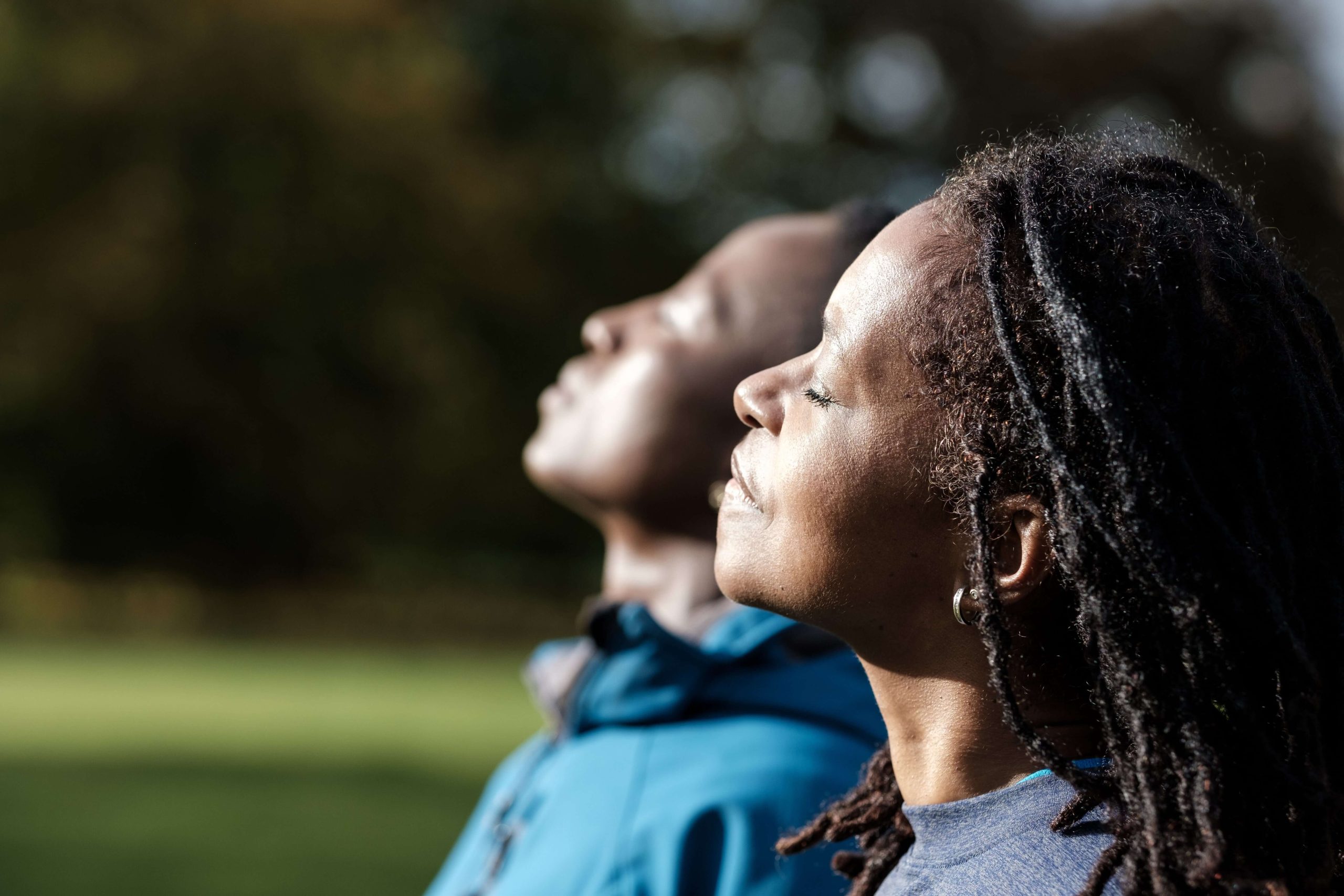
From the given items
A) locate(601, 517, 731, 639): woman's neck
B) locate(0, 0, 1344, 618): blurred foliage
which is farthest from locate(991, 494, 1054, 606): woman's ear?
locate(0, 0, 1344, 618): blurred foliage

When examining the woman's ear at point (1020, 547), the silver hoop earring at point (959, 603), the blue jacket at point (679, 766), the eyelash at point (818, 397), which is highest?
the eyelash at point (818, 397)

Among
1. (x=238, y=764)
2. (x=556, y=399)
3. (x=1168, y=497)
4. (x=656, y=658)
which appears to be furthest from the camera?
(x=238, y=764)

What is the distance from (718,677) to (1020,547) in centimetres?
115

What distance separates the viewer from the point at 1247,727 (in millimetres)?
1383

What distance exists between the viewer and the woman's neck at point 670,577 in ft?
9.25

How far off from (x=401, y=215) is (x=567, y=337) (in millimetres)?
2671

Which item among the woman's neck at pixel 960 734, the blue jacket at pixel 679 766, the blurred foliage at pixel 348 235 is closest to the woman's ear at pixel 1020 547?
the woman's neck at pixel 960 734

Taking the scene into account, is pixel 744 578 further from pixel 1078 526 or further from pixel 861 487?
pixel 1078 526

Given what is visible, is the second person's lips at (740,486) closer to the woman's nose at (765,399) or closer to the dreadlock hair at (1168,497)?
the woman's nose at (765,399)

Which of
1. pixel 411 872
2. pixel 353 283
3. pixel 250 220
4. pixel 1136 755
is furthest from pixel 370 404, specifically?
pixel 1136 755

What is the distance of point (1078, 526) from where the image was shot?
1.42 m

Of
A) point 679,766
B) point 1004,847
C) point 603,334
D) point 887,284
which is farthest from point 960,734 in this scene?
point 603,334

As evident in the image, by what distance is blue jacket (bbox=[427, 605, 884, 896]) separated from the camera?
2248 mm

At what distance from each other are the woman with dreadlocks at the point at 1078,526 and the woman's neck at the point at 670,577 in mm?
1145
